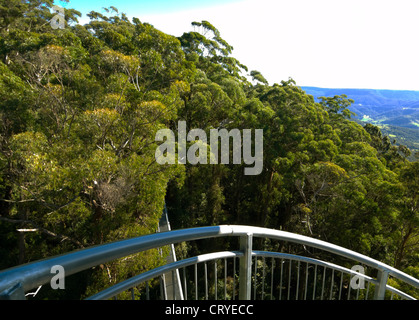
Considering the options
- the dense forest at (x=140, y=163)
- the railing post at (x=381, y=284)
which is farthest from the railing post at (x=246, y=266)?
the dense forest at (x=140, y=163)

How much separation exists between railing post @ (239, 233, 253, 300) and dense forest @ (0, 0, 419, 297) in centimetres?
466

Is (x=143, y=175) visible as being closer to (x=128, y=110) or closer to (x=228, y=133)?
(x=128, y=110)

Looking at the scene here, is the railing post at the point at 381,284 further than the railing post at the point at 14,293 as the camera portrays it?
Yes

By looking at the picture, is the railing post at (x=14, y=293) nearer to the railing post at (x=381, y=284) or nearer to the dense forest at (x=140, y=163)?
the railing post at (x=381, y=284)

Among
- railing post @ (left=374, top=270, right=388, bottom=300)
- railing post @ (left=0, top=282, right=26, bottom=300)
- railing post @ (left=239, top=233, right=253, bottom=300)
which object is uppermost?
railing post @ (left=0, top=282, right=26, bottom=300)

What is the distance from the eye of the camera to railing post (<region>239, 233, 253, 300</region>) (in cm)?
153

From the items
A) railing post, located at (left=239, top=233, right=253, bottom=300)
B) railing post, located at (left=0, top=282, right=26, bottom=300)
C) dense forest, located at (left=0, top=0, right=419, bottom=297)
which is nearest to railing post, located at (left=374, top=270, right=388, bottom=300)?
railing post, located at (left=239, top=233, right=253, bottom=300)

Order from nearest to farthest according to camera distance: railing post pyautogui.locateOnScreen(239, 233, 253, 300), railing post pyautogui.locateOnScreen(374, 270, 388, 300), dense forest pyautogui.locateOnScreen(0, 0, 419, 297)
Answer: railing post pyautogui.locateOnScreen(239, 233, 253, 300) → railing post pyautogui.locateOnScreen(374, 270, 388, 300) → dense forest pyautogui.locateOnScreen(0, 0, 419, 297)

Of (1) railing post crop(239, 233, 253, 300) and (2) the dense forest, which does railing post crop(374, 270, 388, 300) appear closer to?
(1) railing post crop(239, 233, 253, 300)

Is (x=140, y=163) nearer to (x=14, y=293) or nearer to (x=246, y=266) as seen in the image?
(x=246, y=266)

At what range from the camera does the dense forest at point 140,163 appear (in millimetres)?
6004

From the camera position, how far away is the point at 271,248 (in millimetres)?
12766

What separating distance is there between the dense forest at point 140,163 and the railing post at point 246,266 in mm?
4664
